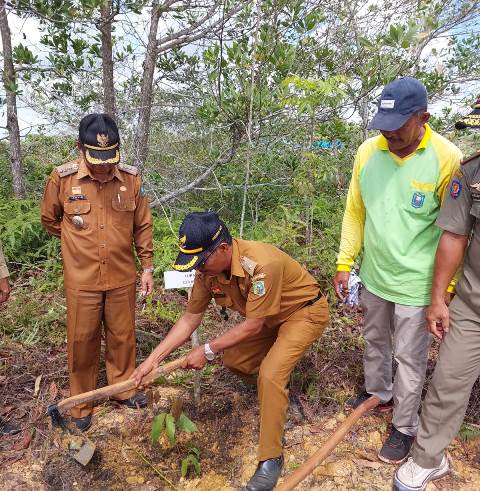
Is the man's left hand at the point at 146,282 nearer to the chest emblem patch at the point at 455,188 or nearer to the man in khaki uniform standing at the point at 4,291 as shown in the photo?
the man in khaki uniform standing at the point at 4,291

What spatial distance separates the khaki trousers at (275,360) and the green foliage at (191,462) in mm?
A: 382

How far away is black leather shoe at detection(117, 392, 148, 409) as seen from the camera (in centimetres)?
306

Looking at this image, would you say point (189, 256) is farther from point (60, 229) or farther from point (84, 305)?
point (60, 229)

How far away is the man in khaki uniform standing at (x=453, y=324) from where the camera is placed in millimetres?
2072

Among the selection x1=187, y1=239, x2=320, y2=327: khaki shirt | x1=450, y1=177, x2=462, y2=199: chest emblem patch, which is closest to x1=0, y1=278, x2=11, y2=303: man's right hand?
x1=187, y1=239, x2=320, y2=327: khaki shirt

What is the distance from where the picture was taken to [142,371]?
7.94 ft

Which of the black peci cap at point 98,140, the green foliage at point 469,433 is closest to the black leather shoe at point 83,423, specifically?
the black peci cap at point 98,140

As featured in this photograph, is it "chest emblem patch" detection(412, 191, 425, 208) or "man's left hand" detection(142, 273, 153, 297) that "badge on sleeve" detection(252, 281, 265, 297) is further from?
"man's left hand" detection(142, 273, 153, 297)

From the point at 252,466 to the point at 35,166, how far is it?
6157 millimetres

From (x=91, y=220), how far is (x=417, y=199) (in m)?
1.94

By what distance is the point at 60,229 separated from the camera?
2.90 meters

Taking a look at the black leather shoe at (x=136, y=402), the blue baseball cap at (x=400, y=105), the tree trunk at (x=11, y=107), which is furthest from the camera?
the tree trunk at (x=11, y=107)

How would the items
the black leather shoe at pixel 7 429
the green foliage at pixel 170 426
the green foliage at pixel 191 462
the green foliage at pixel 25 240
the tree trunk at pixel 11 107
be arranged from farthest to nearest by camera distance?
1. the green foliage at pixel 25 240
2. the tree trunk at pixel 11 107
3. the black leather shoe at pixel 7 429
4. the green foliage at pixel 191 462
5. the green foliage at pixel 170 426

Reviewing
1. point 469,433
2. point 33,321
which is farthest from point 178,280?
point 469,433
